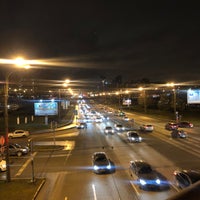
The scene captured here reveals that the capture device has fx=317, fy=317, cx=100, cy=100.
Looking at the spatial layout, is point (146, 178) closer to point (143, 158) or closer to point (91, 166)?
point (91, 166)

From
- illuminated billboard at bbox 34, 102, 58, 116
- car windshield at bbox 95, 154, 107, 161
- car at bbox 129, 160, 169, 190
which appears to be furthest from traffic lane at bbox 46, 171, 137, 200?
illuminated billboard at bbox 34, 102, 58, 116

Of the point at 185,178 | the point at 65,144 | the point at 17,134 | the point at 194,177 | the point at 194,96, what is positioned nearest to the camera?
the point at 194,177

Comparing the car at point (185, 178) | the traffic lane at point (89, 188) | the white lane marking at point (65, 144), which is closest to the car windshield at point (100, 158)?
the traffic lane at point (89, 188)

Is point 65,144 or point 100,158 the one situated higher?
point 100,158

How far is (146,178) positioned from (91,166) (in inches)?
354

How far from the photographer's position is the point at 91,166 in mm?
30062

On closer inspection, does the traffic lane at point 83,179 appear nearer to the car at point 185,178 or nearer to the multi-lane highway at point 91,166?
the multi-lane highway at point 91,166

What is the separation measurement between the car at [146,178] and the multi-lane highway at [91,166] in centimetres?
48

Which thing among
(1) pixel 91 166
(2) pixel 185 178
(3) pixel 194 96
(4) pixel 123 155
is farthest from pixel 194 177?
(3) pixel 194 96

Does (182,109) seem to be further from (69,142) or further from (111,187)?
(111,187)

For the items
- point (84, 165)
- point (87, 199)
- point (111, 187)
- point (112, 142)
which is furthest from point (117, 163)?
point (112, 142)

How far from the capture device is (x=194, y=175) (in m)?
20.0

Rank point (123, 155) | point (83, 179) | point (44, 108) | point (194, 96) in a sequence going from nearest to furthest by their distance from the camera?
point (83, 179)
point (123, 155)
point (44, 108)
point (194, 96)

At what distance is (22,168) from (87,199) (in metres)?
12.8
